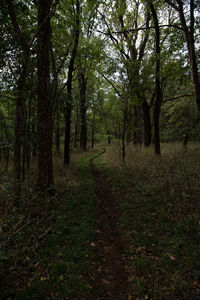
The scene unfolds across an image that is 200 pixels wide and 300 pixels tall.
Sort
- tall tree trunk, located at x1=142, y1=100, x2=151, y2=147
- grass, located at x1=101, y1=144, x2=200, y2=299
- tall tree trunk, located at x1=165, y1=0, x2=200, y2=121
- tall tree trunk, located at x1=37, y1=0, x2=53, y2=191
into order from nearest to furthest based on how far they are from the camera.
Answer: grass, located at x1=101, y1=144, x2=200, y2=299 → tall tree trunk, located at x1=165, y1=0, x2=200, y2=121 → tall tree trunk, located at x1=37, y1=0, x2=53, y2=191 → tall tree trunk, located at x1=142, y1=100, x2=151, y2=147

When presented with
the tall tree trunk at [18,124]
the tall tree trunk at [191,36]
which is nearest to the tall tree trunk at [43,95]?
the tall tree trunk at [18,124]

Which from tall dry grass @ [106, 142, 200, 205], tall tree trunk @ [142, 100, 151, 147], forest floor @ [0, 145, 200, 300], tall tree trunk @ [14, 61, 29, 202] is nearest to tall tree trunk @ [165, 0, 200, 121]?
tall dry grass @ [106, 142, 200, 205]

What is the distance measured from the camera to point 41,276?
135 inches

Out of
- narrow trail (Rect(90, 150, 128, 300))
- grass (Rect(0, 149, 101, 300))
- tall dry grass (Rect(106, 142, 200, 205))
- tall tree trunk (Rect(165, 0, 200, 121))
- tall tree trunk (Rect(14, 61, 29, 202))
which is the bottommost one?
narrow trail (Rect(90, 150, 128, 300))

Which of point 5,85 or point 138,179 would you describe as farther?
point 138,179

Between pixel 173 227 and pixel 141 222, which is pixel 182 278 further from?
pixel 141 222

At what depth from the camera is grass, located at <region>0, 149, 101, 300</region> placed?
10.3 feet

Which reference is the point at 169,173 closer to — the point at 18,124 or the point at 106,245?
the point at 106,245

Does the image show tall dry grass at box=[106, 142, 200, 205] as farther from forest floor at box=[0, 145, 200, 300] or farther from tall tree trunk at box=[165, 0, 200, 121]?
tall tree trunk at box=[165, 0, 200, 121]

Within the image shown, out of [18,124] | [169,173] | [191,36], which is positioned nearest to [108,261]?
[18,124]

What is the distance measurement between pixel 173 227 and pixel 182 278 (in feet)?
5.24

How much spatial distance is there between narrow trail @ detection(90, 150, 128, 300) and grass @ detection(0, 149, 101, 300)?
0.22m

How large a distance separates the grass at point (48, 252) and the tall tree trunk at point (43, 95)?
151 cm

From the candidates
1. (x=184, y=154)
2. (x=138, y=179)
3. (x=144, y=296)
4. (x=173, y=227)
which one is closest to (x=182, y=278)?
(x=144, y=296)
